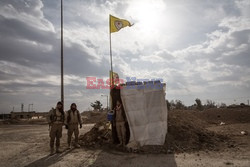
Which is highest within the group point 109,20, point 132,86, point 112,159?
point 109,20

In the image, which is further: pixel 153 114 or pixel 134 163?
pixel 153 114

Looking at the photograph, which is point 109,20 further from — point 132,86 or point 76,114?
point 76,114

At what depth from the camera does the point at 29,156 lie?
6.91 m

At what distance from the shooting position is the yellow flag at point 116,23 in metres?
11.4

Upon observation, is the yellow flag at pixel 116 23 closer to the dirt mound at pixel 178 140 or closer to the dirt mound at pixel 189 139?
the dirt mound at pixel 178 140

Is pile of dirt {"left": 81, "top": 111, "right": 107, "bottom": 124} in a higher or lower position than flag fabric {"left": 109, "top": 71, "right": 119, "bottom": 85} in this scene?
lower

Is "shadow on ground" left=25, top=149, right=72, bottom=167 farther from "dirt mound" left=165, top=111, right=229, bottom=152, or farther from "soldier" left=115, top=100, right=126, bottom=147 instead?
"dirt mound" left=165, top=111, right=229, bottom=152

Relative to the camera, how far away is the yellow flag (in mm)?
11360

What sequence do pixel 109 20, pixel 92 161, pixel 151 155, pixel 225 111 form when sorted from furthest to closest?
pixel 225 111 < pixel 109 20 < pixel 151 155 < pixel 92 161

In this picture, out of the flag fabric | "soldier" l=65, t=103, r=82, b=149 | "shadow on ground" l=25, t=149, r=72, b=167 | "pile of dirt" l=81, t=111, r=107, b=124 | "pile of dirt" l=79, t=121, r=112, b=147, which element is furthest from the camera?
"pile of dirt" l=81, t=111, r=107, b=124

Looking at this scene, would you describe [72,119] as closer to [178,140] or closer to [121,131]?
[121,131]

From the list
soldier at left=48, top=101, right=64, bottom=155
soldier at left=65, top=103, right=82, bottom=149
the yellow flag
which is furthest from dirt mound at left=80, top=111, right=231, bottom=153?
the yellow flag

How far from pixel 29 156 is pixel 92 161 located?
103 inches

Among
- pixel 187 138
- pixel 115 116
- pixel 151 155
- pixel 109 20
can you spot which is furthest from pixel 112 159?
pixel 109 20
